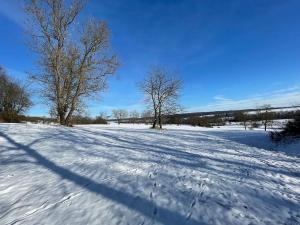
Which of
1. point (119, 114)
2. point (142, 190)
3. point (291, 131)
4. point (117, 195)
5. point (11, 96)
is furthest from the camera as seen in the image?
point (119, 114)

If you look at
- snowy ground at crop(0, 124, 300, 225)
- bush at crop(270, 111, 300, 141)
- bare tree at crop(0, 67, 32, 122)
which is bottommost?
snowy ground at crop(0, 124, 300, 225)

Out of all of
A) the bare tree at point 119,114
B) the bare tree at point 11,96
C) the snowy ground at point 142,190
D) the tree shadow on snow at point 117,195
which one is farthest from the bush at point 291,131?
the bare tree at point 119,114

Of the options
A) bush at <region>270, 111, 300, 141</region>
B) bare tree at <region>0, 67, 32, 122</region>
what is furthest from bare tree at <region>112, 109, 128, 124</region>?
bush at <region>270, 111, 300, 141</region>

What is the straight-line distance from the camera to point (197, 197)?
552 cm

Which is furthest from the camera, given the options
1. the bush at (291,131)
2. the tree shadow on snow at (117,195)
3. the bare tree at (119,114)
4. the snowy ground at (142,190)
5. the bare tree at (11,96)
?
the bare tree at (119,114)

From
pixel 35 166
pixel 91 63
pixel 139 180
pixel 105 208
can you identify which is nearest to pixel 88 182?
pixel 139 180

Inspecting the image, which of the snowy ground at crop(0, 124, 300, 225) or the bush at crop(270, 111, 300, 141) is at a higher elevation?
the bush at crop(270, 111, 300, 141)

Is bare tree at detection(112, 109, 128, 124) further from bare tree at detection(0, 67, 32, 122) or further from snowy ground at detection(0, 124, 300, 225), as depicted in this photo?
snowy ground at detection(0, 124, 300, 225)

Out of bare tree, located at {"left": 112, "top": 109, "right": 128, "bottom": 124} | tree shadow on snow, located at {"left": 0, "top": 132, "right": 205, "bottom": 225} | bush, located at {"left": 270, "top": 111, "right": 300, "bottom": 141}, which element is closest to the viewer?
tree shadow on snow, located at {"left": 0, "top": 132, "right": 205, "bottom": 225}

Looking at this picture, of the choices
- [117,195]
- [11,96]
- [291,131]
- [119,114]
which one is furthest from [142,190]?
[119,114]

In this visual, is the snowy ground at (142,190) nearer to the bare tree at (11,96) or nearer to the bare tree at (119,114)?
the bare tree at (11,96)

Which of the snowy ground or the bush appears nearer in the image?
the snowy ground

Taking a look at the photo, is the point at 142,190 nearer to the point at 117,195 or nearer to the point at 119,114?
the point at 117,195

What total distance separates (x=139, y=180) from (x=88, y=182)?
133 cm
